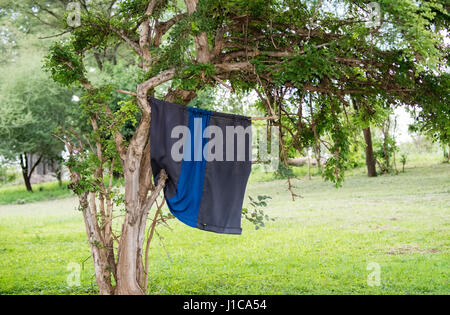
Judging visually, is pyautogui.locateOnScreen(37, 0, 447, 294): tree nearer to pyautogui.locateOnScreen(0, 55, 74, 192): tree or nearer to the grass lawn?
the grass lawn

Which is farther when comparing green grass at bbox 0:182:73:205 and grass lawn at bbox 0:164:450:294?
green grass at bbox 0:182:73:205

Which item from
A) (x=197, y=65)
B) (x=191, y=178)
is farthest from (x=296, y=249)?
(x=197, y=65)

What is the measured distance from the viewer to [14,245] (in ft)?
33.7

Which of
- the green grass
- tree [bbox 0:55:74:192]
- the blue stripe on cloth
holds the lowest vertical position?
the green grass

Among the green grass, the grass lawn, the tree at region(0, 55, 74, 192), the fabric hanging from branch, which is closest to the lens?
the fabric hanging from branch

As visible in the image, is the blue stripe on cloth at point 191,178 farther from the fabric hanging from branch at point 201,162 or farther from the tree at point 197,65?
Answer: the tree at point 197,65

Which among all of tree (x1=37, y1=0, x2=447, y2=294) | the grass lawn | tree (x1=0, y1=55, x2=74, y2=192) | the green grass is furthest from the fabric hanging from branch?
the green grass

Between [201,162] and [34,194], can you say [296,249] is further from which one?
[34,194]

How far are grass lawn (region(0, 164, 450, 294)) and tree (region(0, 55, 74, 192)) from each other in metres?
3.98

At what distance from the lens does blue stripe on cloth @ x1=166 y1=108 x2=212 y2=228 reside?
461 cm

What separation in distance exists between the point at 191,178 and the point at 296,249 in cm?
469

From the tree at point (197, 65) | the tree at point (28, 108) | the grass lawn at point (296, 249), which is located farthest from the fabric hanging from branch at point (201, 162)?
the tree at point (28, 108)

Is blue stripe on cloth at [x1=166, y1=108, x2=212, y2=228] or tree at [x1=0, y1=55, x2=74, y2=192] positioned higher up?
tree at [x1=0, y1=55, x2=74, y2=192]
